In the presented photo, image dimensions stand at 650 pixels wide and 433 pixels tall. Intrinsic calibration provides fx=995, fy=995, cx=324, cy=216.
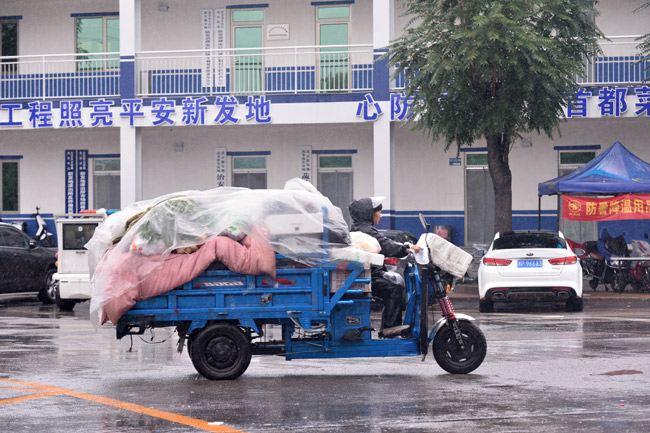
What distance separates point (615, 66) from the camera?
24516 mm

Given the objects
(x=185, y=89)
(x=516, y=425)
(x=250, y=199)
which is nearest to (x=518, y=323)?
(x=250, y=199)

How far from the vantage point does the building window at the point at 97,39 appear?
27.1 m

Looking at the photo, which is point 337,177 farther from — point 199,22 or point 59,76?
point 59,76

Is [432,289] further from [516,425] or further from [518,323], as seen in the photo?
[518,323]

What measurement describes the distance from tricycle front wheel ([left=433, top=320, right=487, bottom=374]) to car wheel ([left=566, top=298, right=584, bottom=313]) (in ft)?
24.4

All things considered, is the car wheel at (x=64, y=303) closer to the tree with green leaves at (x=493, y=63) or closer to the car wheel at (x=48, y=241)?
the car wheel at (x=48, y=241)

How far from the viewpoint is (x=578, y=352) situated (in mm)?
11531

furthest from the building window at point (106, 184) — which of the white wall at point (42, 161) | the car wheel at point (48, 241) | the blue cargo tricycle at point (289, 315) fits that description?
the blue cargo tricycle at point (289, 315)

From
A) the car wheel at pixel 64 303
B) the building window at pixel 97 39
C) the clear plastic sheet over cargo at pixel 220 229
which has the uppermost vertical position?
the building window at pixel 97 39

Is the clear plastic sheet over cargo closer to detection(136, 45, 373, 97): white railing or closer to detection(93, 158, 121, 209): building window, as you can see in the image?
detection(136, 45, 373, 97): white railing

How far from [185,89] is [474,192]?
314 inches

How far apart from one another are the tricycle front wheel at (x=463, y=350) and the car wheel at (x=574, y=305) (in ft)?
24.4

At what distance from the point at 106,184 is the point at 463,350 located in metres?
19.4

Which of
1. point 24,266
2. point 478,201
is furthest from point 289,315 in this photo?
point 478,201
